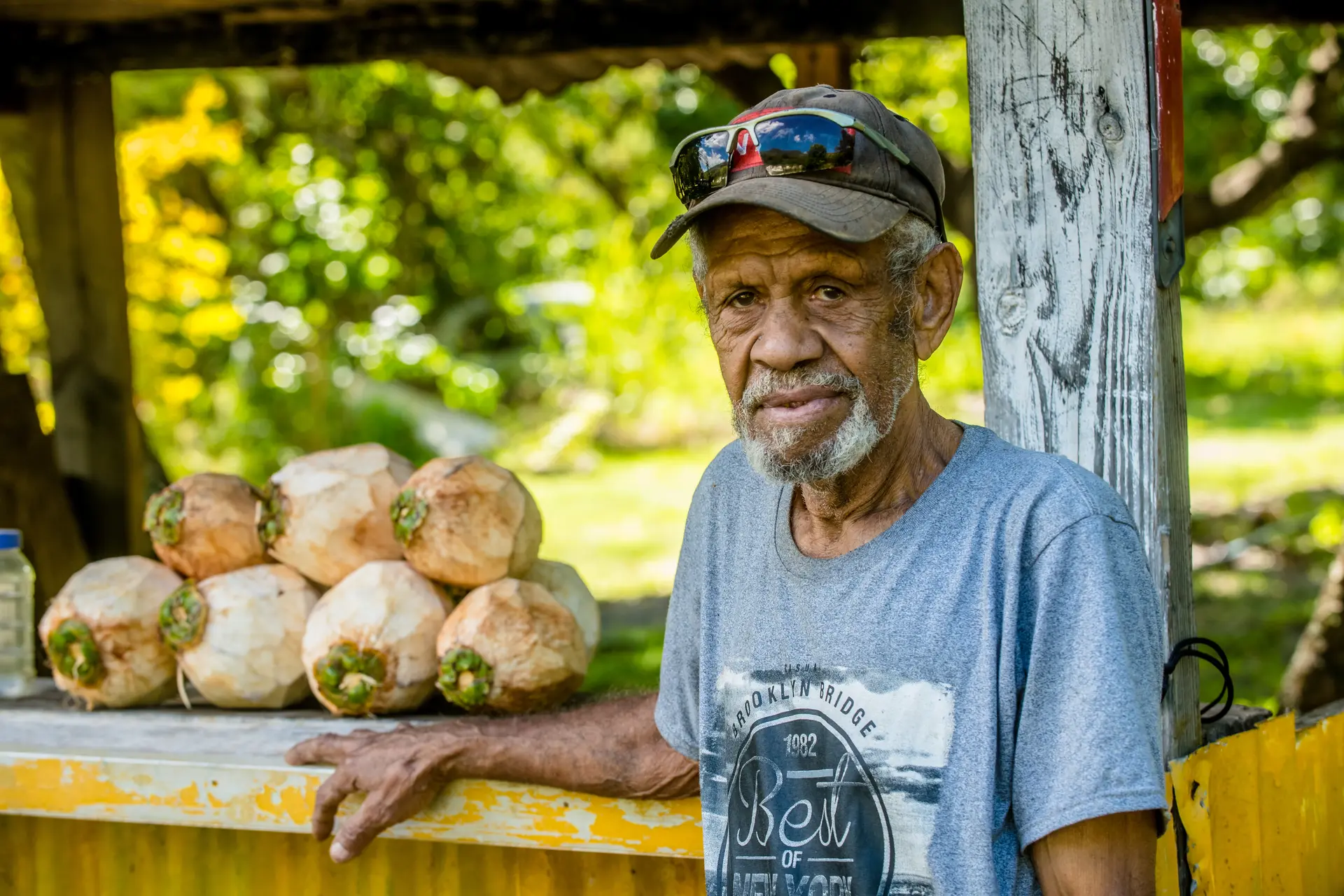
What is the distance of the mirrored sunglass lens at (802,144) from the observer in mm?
1554

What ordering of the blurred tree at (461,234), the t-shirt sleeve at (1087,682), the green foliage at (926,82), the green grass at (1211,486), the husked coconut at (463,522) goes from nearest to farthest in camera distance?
the t-shirt sleeve at (1087,682) → the husked coconut at (463,522) → the green foliage at (926,82) → the blurred tree at (461,234) → the green grass at (1211,486)

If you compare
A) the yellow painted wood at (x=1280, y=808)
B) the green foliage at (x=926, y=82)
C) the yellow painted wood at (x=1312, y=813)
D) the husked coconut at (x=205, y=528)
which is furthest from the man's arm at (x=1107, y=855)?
the green foliage at (x=926, y=82)

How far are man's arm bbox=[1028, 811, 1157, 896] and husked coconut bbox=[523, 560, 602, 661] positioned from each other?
4.45 feet

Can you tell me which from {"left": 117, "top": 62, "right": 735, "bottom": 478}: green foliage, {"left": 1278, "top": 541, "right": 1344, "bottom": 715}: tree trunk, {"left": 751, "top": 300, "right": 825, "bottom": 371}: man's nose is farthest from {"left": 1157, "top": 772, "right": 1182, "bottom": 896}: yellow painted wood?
{"left": 117, "top": 62, "right": 735, "bottom": 478}: green foliage

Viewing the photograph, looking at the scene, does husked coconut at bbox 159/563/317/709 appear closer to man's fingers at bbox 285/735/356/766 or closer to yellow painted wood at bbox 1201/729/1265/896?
man's fingers at bbox 285/735/356/766

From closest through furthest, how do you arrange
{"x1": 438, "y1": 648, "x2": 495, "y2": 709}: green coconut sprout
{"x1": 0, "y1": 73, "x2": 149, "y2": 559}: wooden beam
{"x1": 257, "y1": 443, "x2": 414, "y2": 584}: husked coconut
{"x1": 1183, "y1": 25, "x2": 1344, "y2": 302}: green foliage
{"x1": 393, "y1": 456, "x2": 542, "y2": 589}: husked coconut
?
1. {"x1": 438, "y1": 648, "x2": 495, "y2": 709}: green coconut sprout
2. {"x1": 393, "y1": 456, "x2": 542, "y2": 589}: husked coconut
3. {"x1": 257, "y1": 443, "x2": 414, "y2": 584}: husked coconut
4. {"x1": 0, "y1": 73, "x2": 149, "y2": 559}: wooden beam
5. {"x1": 1183, "y1": 25, "x2": 1344, "y2": 302}: green foliage

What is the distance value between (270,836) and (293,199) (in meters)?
6.56

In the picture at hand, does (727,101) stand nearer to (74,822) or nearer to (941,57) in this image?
(941,57)

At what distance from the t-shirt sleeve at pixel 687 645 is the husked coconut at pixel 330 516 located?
3.03ft

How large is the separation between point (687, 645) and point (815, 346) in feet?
1.65

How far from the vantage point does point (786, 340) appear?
5.18 ft

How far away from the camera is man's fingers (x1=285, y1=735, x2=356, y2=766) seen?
85.1 inches

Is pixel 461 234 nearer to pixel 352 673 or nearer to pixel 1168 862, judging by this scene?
pixel 352 673

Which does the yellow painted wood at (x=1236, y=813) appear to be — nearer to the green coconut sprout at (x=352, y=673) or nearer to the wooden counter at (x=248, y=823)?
the wooden counter at (x=248, y=823)
